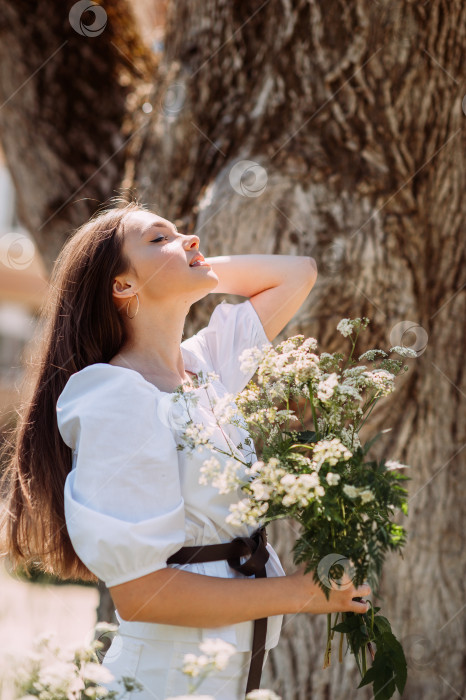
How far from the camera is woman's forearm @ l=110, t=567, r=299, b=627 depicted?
1.57m

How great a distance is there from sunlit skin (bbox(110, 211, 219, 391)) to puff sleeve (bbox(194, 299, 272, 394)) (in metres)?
0.22

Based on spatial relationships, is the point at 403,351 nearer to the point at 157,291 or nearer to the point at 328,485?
the point at 328,485

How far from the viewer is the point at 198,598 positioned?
1.61 meters

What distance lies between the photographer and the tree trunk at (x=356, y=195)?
2.88 m

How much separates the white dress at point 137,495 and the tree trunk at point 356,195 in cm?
122

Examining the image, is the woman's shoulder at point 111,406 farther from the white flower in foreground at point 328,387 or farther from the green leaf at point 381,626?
the green leaf at point 381,626

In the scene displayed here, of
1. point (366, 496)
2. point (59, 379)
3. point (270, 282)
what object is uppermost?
point (270, 282)

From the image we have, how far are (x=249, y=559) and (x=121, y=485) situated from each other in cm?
41

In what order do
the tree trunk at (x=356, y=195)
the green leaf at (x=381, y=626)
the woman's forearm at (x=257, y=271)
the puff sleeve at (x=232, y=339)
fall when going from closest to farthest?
the green leaf at (x=381, y=626)
the puff sleeve at (x=232, y=339)
the woman's forearm at (x=257, y=271)
the tree trunk at (x=356, y=195)

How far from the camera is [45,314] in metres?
2.20

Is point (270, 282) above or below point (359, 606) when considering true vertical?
above

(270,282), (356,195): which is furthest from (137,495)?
(356,195)

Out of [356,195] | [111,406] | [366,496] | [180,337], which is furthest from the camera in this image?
[356,195]

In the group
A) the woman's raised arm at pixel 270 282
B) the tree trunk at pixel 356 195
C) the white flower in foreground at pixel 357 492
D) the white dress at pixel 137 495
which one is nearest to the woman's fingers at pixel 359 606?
the white dress at pixel 137 495
